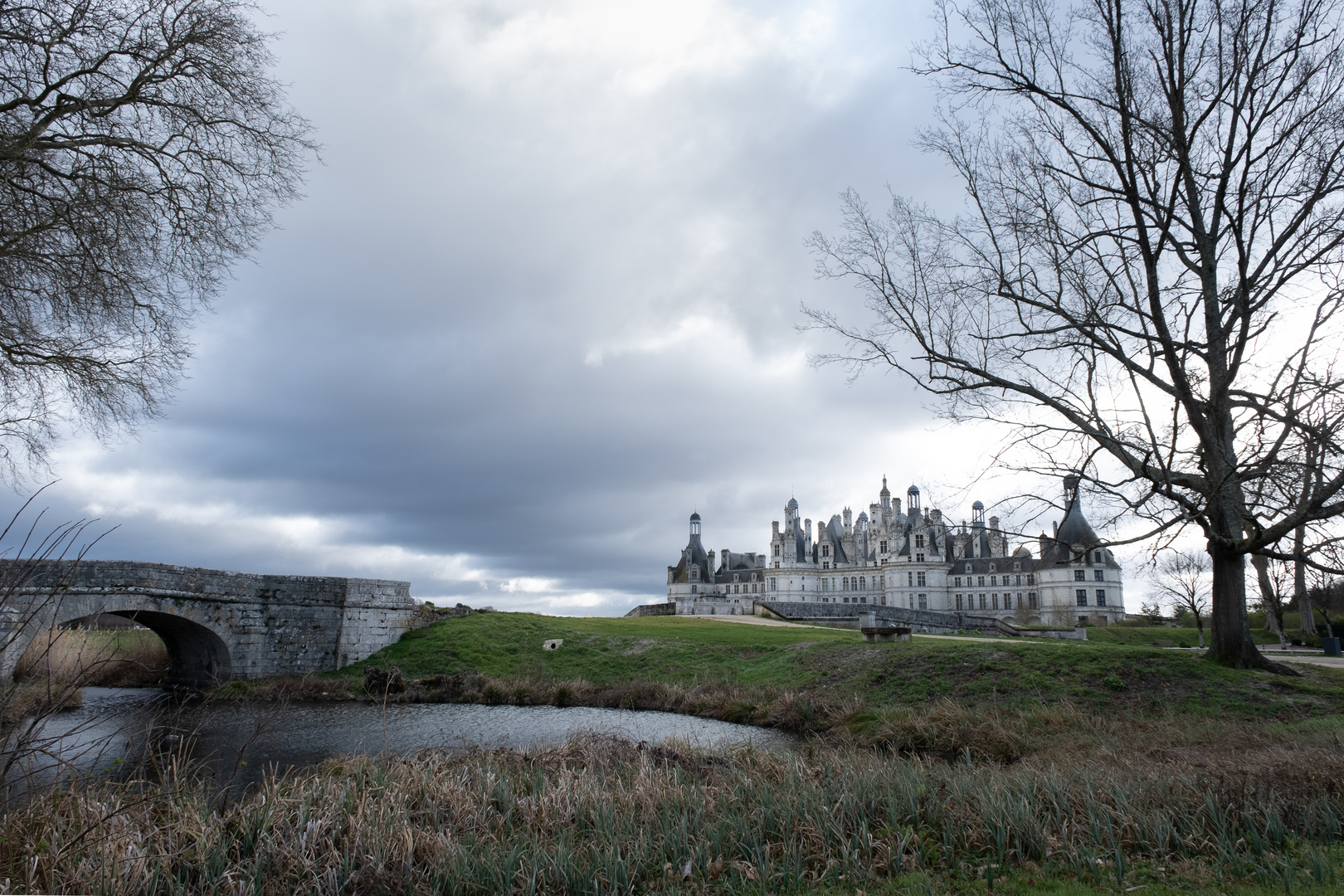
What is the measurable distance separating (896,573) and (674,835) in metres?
77.2

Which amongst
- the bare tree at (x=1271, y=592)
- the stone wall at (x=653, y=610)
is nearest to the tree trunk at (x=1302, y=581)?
the bare tree at (x=1271, y=592)

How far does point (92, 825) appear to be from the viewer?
14.0ft

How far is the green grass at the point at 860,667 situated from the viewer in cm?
1420

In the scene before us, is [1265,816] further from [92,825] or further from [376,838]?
[92,825]

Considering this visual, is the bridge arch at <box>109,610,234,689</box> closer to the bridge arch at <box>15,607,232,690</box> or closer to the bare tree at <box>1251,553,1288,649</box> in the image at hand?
the bridge arch at <box>15,607,232,690</box>

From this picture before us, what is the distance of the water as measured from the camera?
1243 cm

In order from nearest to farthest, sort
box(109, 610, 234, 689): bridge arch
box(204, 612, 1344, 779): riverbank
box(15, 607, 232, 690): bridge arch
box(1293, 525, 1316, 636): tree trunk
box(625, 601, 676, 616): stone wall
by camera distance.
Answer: box(204, 612, 1344, 779): riverbank
box(1293, 525, 1316, 636): tree trunk
box(15, 607, 232, 690): bridge arch
box(109, 610, 234, 689): bridge arch
box(625, 601, 676, 616): stone wall

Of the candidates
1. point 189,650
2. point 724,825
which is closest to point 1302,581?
point 724,825

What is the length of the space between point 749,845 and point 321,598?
23.3 metres

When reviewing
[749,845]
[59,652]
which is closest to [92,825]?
[749,845]

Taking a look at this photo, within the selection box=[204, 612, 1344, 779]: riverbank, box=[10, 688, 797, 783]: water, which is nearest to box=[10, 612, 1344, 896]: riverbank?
box=[204, 612, 1344, 779]: riverbank

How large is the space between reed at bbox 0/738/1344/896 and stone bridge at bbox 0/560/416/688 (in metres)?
16.2

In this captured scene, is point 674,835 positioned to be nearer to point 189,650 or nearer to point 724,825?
point 724,825

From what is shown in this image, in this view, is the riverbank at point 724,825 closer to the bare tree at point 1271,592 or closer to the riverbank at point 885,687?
the riverbank at point 885,687
